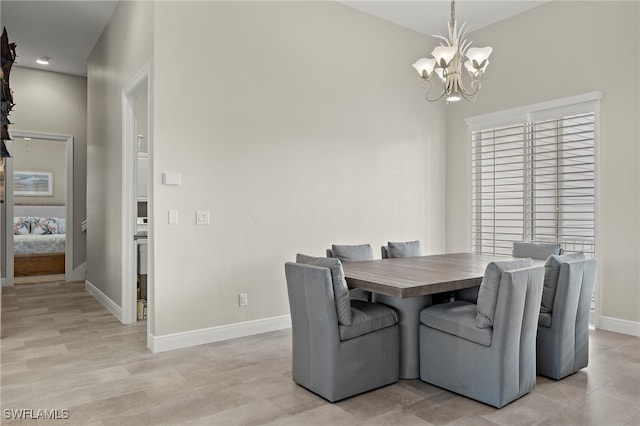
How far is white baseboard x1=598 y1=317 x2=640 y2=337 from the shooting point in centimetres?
414

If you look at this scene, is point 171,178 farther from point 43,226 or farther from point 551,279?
point 43,226

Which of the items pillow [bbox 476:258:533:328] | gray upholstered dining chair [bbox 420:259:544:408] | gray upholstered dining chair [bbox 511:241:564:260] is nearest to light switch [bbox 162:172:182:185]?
gray upholstered dining chair [bbox 420:259:544:408]

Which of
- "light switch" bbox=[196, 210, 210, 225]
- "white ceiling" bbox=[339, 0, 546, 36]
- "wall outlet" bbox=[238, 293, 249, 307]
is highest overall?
"white ceiling" bbox=[339, 0, 546, 36]

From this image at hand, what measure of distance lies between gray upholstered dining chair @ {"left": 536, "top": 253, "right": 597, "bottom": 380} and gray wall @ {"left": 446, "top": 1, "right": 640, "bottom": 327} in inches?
59.3

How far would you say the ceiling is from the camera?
15.9 feet

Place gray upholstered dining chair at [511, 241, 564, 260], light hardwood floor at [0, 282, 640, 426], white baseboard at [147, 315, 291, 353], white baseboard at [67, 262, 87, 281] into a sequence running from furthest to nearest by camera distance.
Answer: white baseboard at [67, 262, 87, 281] → gray upholstered dining chair at [511, 241, 564, 260] → white baseboard at [147, 315, 291, 353] → light hardwood floor at [0, 282, 640, 426]

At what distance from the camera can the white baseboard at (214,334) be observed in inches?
144

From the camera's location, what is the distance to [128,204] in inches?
176

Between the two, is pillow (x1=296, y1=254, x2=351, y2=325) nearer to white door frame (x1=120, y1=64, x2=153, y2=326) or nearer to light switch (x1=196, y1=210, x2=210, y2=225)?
light switch (x1=196, y1=210, x2=210, y2=225)

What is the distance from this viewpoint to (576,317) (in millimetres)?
3145

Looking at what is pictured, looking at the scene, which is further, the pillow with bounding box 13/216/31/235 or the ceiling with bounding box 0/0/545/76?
the pillow with bounding box 13/216/31/235

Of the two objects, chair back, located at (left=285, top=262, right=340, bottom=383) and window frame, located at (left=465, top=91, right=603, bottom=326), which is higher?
window frame, located at (left=465, top=91, right=603, bottom=326)

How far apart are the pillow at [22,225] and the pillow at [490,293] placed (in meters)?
9.37

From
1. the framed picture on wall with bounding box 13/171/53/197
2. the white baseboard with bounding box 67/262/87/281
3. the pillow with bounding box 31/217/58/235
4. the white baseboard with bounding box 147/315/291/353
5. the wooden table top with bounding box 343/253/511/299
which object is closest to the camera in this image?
the wooden table top with bounding box 343/253/511/299
